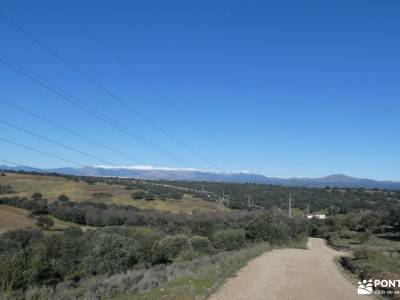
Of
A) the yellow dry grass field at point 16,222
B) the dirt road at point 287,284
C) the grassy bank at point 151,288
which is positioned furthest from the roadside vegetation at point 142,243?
the dirt road at point 287,284

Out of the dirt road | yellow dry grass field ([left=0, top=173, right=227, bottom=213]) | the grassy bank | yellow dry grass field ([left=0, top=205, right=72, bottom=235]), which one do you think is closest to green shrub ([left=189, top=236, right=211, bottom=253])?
the dirt road

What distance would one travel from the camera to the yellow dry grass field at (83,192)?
98.7 m

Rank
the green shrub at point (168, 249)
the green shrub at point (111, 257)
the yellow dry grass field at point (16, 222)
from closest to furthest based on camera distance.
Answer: the green shrub at point (111, 257), the green shrub at point (168, 249), the yellow dry grass field at point (16, 222)

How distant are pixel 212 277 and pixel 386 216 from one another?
81.3 metres

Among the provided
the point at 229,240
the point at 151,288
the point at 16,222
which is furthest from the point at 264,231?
the point at 16,222

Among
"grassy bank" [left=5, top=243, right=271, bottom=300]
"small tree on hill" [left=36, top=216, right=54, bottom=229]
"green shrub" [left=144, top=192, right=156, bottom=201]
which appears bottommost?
"small tree on hill" [left=36, top=216, right=54, bottom=229]

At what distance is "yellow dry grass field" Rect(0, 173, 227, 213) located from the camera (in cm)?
9869

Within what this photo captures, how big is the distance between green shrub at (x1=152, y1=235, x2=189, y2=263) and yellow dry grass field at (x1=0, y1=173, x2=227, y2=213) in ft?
172

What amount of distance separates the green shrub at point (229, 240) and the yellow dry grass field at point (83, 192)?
4866 centimetres

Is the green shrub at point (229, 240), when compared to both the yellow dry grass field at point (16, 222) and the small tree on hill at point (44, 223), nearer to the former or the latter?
the yellow dry grass field at point (16, 222)

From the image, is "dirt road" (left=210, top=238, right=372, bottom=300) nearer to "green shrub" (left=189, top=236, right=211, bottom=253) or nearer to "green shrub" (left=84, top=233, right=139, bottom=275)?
"green shrub" (left=84, top=233, right=139, bottom=275)

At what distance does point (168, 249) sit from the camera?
128 feet

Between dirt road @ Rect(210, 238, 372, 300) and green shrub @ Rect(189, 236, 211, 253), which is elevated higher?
dirt road @ Rect(210, 238, 372, 300)

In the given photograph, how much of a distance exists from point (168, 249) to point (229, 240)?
6732mm
